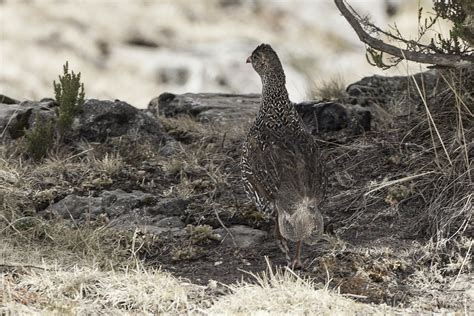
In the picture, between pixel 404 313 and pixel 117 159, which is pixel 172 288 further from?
pixel 117 159

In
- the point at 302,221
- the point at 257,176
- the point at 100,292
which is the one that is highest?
the point at 257,176

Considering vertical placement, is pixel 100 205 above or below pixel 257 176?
below

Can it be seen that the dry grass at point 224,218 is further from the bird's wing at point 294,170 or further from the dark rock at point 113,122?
the bird's wing at point 294,170

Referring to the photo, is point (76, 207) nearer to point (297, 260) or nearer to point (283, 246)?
point (283, 246)

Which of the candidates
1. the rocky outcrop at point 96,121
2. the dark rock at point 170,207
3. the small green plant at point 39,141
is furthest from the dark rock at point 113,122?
the dark rock at point 170,207

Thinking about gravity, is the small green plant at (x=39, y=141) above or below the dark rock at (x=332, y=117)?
below

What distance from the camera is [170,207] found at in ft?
25.1

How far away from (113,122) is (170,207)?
6.04 feet

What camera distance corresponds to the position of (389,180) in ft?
25.4

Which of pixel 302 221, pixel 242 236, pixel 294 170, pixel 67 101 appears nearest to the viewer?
pixel 302 221

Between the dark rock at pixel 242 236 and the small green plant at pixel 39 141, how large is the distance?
83.5 inches

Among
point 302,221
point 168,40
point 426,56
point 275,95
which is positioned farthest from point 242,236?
point 168,40

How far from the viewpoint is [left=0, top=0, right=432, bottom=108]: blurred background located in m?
21.5

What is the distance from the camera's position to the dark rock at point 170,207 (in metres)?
7.60
